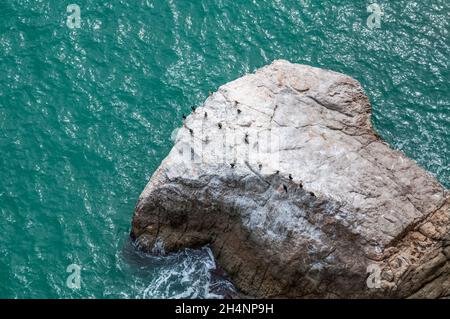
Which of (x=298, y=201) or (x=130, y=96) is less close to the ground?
(x=130, y=96)

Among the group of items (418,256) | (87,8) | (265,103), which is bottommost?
(418,256)

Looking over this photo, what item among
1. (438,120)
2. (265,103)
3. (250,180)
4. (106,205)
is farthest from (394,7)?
(106,205)

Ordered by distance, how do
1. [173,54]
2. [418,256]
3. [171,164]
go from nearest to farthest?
1. [418,256]
2. [171,164]
3. [173,54]

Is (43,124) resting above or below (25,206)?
above

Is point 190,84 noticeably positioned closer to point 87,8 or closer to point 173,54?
point 173,54

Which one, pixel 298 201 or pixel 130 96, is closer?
pixel 298 201
